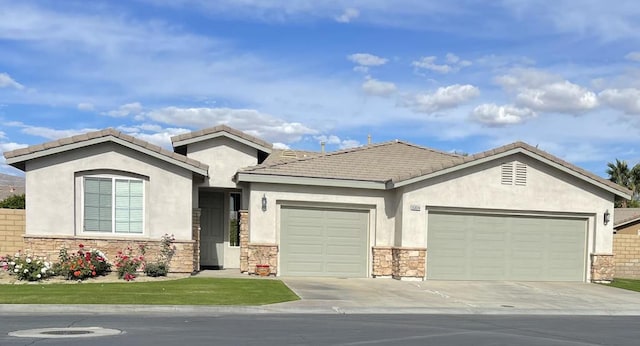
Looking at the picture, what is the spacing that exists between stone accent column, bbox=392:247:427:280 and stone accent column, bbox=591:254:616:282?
20.5 ft

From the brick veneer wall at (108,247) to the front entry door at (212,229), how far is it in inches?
127

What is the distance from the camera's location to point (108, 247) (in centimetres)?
1752

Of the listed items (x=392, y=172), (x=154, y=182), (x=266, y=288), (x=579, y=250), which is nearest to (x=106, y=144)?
(x=154, y=182)

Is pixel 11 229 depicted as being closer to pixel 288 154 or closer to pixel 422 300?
pixel 288 154

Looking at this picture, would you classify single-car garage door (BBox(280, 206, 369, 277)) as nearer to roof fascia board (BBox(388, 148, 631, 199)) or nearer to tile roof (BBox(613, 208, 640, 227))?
roof fascia board (BBox(388, 148, 631, 199))

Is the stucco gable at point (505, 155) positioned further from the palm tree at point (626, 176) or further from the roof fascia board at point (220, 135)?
the palm tree at point (626, 176)

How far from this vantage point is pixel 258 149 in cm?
2097

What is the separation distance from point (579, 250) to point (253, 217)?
453 inches

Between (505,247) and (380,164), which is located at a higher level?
(380,164)

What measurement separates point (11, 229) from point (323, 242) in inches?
382

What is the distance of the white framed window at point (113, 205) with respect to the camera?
698 inches

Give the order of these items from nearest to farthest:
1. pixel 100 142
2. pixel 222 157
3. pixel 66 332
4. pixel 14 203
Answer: pixel 66 332 < pixel 100 142 < pixel 222 157 < pixel 14 203

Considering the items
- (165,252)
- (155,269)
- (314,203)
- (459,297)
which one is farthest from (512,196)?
(155,269)

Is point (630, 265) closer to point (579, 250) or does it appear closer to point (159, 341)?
point (579, 250)
